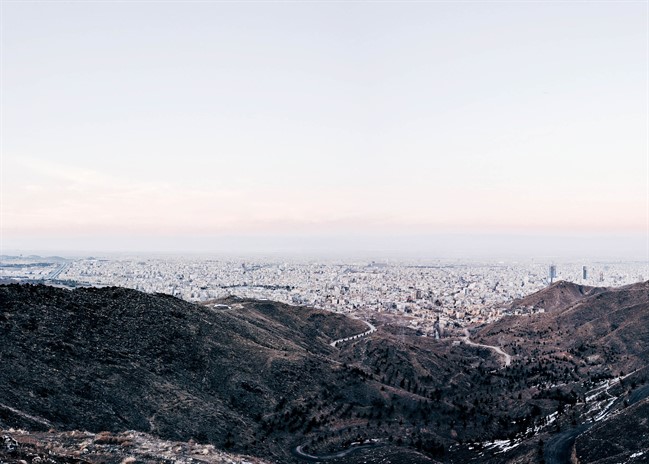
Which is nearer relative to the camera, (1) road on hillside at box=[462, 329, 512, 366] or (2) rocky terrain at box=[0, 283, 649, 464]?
(2) rocky terrain at box=[0, 283, 649, 464]

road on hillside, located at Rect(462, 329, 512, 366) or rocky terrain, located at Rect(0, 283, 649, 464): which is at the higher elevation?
rocky terrain, located at Rect(0, 283, 649, 464)

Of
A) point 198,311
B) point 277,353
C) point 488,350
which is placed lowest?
point 488,350

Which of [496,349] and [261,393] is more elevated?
[261,393]

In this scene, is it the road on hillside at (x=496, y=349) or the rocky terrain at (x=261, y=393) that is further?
the road on hillside at (x=496, y=349)

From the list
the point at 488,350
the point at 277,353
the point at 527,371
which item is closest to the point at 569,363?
the point at 527,371

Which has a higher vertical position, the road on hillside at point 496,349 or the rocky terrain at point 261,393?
the rocky terrain at point 261,393

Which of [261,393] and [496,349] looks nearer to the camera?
[261,393]

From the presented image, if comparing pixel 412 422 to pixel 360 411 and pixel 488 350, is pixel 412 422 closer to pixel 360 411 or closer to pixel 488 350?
pixel 360 411

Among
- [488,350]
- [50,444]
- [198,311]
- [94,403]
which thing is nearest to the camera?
Answer: [50,444]
